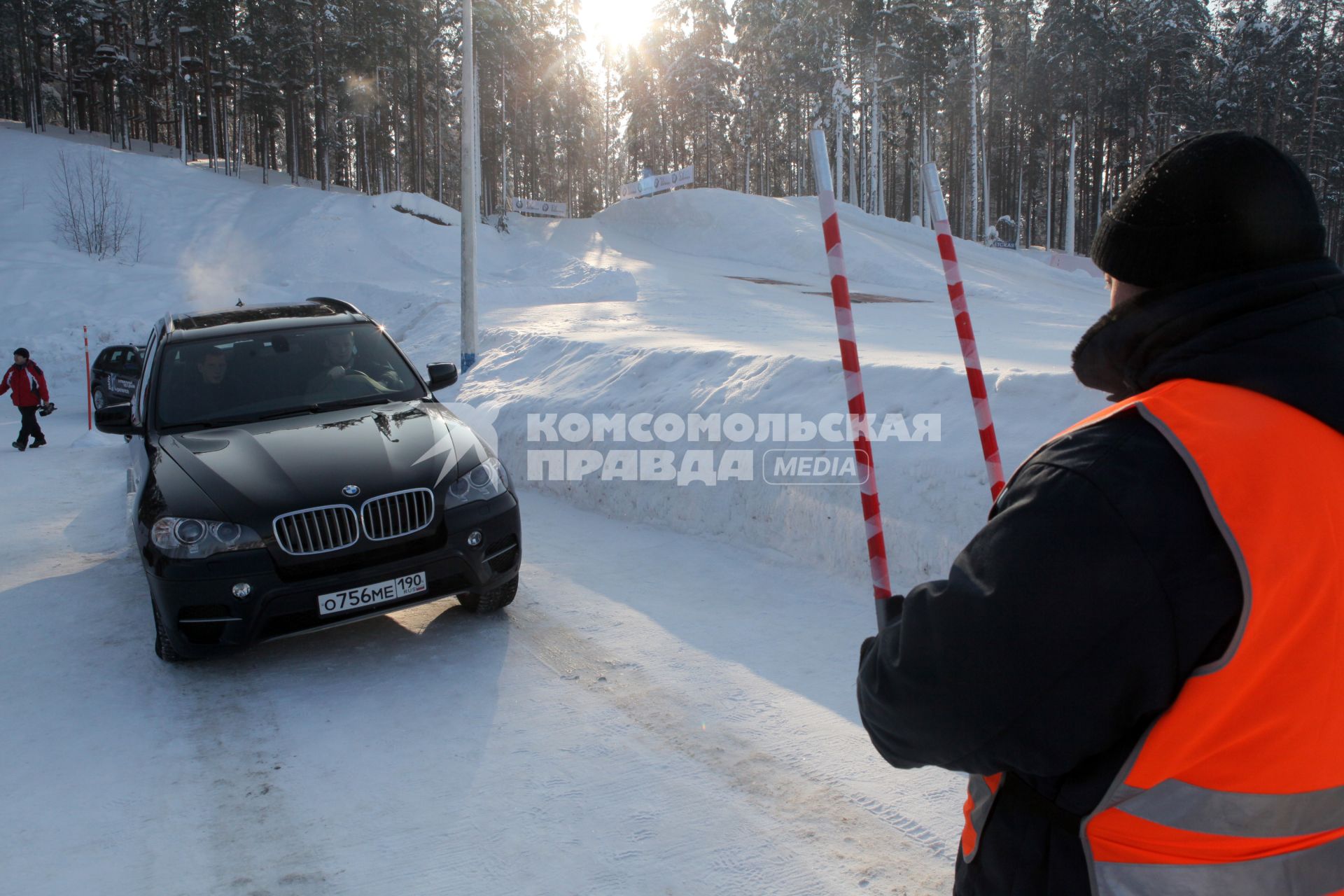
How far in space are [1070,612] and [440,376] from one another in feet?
18.4

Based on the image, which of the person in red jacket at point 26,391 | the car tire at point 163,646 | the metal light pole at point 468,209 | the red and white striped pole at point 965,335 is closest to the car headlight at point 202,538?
the car tire at point 163,646

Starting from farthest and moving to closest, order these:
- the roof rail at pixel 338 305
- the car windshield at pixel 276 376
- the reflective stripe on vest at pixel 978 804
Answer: the roof rail at pixel 338 305, the car windshield at pixel 276 376, the reflective stripe on vest at pixel 978 804

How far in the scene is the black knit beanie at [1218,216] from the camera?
126cm

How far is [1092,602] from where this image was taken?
46.8 inches

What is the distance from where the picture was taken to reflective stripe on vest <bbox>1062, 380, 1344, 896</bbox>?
1127 mm

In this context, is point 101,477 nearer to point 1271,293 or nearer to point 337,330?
point 337,330

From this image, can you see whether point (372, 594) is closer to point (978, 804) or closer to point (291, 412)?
point (291, 412)

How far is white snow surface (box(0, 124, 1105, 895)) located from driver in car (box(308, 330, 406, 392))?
1.61m

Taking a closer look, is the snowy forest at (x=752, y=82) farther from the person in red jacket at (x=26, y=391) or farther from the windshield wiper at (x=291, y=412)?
the windshield wiper at (x=291, y=412)

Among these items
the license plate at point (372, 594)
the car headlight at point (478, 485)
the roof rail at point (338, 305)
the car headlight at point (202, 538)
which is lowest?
the license plate at point (372, 594)

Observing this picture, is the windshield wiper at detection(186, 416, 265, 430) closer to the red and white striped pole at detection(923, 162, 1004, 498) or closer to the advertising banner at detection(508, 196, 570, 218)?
the red and white striped pole at detection(923, 162, 1004, 498)

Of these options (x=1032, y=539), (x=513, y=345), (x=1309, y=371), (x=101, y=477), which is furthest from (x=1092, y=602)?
(x=513, y=345)

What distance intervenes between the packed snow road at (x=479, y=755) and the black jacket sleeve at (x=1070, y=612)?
1913 mm

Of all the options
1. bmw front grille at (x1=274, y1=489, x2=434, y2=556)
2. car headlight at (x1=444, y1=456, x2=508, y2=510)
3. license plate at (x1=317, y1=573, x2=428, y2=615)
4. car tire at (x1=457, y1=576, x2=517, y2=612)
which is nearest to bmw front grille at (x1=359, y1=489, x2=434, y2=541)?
bmw front grille at (x1=274, y1=489, x2=434, y2=556)
